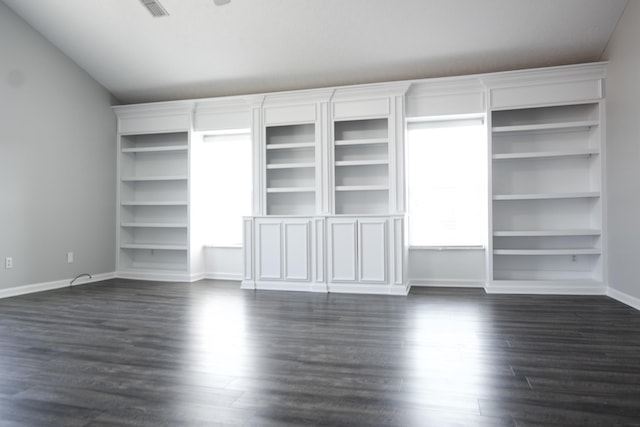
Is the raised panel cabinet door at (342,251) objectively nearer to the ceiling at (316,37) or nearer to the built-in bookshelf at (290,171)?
the built-in bookshelf at (290,171)

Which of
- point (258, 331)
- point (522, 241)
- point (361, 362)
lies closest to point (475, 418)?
point (361, 362)

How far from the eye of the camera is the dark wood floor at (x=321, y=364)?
172cm

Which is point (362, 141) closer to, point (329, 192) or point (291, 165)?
point (329, 192)

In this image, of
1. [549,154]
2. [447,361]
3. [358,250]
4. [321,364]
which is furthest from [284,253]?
[549,154]

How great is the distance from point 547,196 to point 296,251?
2.86 m

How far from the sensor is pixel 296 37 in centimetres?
440

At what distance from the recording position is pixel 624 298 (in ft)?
12.7

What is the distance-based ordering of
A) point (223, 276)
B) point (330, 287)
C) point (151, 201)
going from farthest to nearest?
point (151, 201)
point (223, 276)
point (330, 287)

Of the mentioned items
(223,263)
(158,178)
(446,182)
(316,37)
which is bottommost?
(223,263)

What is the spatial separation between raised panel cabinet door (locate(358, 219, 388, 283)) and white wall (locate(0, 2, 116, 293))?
12.0ft

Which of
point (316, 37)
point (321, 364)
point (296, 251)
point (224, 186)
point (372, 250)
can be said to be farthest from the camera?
point (224, 186)

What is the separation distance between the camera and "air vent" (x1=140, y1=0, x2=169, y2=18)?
4074 mm

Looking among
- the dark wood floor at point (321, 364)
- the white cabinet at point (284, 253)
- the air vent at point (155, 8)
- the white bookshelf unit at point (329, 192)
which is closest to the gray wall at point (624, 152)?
the dark wood floor at point (321, 364)

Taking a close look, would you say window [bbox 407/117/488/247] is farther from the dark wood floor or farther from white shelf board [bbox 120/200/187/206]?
white shelf board [bbox 120/200/187/206]
